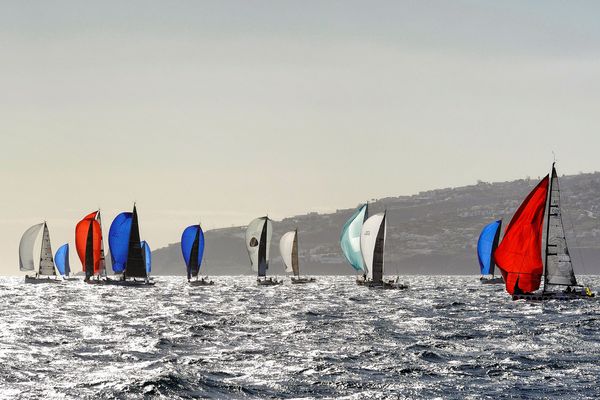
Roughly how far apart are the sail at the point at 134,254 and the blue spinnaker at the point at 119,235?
1304 millimetres

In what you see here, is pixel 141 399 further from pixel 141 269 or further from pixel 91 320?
pixel 141 269

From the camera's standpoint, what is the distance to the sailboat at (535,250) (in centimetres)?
6203

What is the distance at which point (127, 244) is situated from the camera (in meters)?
107

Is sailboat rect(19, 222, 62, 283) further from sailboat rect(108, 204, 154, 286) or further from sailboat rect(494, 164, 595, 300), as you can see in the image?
sailboat rect(494, 164, 595, 300)

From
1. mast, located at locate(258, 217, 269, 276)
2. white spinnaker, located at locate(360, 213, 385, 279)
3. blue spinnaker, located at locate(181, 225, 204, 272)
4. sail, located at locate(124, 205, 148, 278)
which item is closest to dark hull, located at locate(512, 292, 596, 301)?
white spinnaker, located at locate(360, 213, 385, 279)

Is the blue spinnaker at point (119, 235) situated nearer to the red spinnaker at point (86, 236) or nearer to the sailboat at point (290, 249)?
the red spinnaker at point (86, 236)

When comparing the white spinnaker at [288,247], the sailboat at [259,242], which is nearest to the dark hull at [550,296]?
the sailboat at [259,242]

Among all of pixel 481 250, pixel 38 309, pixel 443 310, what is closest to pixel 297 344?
pixel 443 310

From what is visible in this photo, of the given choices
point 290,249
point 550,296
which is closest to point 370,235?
point 290,249

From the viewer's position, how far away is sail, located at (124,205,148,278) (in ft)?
343

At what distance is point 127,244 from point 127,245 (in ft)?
0.43

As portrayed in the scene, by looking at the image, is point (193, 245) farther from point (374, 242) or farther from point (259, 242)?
point (374, 242)

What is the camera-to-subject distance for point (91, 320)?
176ft

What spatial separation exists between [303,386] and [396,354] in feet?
27.8
